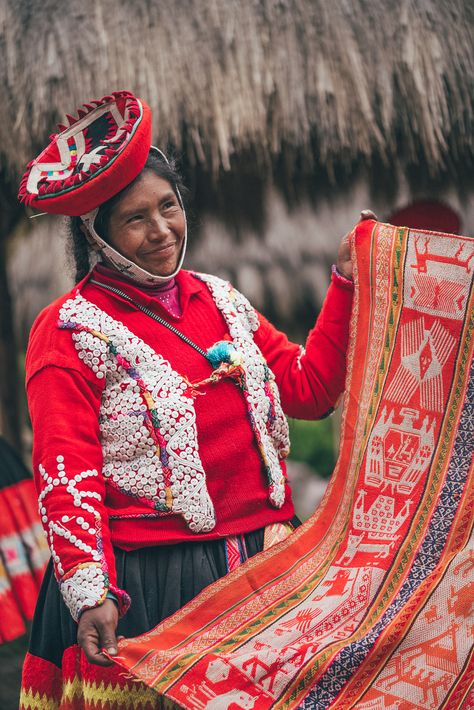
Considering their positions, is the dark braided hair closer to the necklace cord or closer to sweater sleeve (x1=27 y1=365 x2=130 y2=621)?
the necklace cord

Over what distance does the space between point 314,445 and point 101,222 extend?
199 cm

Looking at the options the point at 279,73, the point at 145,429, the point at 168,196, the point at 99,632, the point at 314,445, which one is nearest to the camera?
the point at 99,632

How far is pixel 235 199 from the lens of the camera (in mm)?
3842

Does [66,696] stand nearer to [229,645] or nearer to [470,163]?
[229,645]

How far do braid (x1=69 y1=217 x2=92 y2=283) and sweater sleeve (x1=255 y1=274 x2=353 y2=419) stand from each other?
45 cm

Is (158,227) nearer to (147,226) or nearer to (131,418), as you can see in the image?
(147,226)

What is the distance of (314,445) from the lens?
159 inches

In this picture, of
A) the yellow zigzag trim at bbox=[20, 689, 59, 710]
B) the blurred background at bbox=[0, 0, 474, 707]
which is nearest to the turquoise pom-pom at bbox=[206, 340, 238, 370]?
the yellow zigzag trim at bbox=[20, 689, 59, 710]

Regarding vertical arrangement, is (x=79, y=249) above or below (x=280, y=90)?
below

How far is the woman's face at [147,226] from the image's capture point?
2.21 meters

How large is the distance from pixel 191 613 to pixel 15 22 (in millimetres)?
2510

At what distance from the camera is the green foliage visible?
4016mm

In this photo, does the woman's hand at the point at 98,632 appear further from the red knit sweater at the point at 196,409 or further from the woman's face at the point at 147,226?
the woman's face at the point at 147,226

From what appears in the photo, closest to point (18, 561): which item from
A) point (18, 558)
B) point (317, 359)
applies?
point (18, 558)
